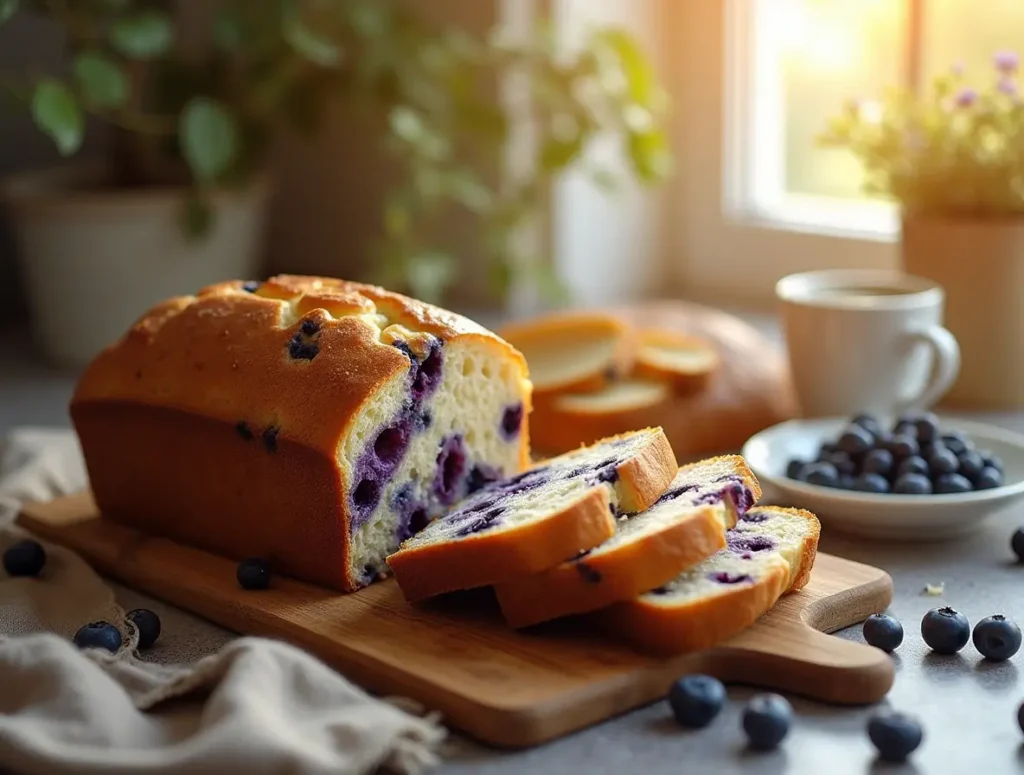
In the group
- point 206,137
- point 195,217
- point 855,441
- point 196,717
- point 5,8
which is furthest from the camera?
point 195,217

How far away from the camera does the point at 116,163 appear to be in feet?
10.2

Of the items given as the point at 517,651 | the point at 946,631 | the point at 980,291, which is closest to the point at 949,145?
the point at 980,291

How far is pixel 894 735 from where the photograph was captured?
4.11 ft

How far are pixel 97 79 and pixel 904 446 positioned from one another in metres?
1.60

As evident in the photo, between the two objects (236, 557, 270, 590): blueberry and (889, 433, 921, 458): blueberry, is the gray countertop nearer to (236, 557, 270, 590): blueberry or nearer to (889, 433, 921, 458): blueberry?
(236, 557, 270, 590): blueberry

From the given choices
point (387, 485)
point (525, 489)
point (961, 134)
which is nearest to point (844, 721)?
point (525, 489)

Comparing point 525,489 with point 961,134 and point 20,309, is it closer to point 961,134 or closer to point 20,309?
point 961,134

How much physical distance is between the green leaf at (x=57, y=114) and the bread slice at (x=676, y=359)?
107cm

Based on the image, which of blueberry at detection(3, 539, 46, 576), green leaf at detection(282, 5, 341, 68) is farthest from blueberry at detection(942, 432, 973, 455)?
green leaf at detection(282, 5, 341, 68)

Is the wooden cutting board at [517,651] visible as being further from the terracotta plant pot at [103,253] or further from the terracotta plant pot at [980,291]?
the terracotta plant pot at [103,253]

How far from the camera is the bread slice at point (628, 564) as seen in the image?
1444 millimetres

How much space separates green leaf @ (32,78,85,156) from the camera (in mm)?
2475

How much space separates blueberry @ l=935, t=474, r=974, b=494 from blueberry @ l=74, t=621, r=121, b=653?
3.51 ft

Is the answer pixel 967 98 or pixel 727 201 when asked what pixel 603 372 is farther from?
pixel 727 201
